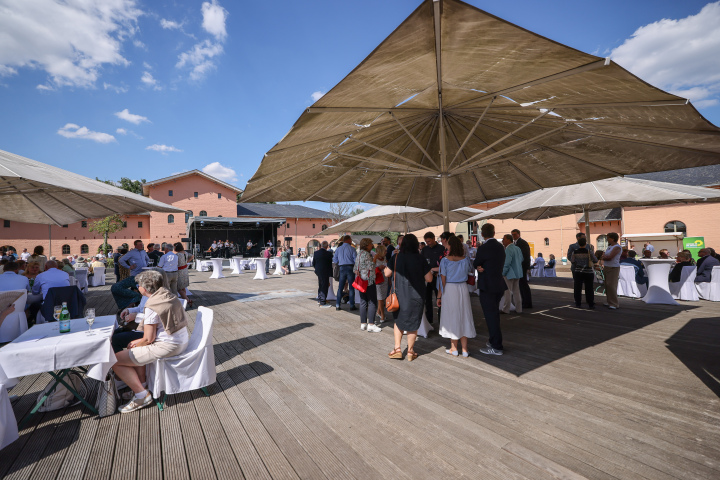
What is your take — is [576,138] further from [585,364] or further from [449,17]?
[449,17]

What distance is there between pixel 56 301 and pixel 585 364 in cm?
773

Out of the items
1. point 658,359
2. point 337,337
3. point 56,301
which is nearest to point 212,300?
point 56,301

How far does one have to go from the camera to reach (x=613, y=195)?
294 inches

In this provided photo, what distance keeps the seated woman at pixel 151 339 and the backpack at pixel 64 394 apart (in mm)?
516

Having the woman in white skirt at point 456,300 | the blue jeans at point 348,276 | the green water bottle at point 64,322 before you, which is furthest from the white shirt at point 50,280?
the woman in white skirt at point 456,300

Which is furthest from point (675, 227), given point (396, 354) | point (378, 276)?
point (396, 354)

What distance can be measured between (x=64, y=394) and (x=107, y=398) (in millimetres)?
530

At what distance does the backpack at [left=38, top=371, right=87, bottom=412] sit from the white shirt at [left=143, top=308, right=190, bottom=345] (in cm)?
95

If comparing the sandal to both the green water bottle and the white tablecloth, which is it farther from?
the green water bottle

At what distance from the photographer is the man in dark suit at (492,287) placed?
4.20 m

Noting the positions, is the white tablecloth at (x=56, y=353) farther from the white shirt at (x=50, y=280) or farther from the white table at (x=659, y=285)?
the white table at (x=659, y=285)

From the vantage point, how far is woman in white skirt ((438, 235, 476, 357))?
163 inches

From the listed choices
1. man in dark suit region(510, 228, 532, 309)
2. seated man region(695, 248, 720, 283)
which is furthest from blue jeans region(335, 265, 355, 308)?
seated man region(695, 248, 720, 283)

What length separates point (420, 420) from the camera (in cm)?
267
